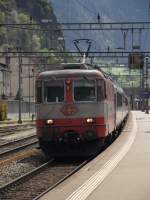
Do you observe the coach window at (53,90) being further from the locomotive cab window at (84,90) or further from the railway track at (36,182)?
the railway track at (36,182)

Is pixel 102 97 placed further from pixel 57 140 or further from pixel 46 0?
pixel 46 0

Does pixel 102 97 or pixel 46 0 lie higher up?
pixel 46 0

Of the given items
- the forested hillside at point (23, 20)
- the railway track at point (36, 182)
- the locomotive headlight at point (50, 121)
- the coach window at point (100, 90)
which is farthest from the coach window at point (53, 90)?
the forested hillside at point (23, 20)

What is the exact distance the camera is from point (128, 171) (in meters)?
15.0

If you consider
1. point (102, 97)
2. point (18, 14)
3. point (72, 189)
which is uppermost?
point (18, 14)

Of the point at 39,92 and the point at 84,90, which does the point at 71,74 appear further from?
the point at 39,92

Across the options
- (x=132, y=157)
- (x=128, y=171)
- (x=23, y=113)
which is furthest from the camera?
(x=23, y=113)

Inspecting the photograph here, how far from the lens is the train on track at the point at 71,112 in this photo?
19391 mm

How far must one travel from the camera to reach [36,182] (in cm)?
1512

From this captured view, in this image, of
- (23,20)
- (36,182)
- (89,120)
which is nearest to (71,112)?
(89,120)

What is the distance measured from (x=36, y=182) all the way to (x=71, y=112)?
4656 mm

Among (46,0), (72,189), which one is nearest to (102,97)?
(72,189)

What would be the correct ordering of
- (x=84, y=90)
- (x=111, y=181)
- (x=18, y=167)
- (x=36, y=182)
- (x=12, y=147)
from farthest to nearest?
(x=12, y=147)
(x=84, y=90)
(x=18, y=167)
(x=36, y=182)
(x=111, y=181)

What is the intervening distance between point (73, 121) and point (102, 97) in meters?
1.21
